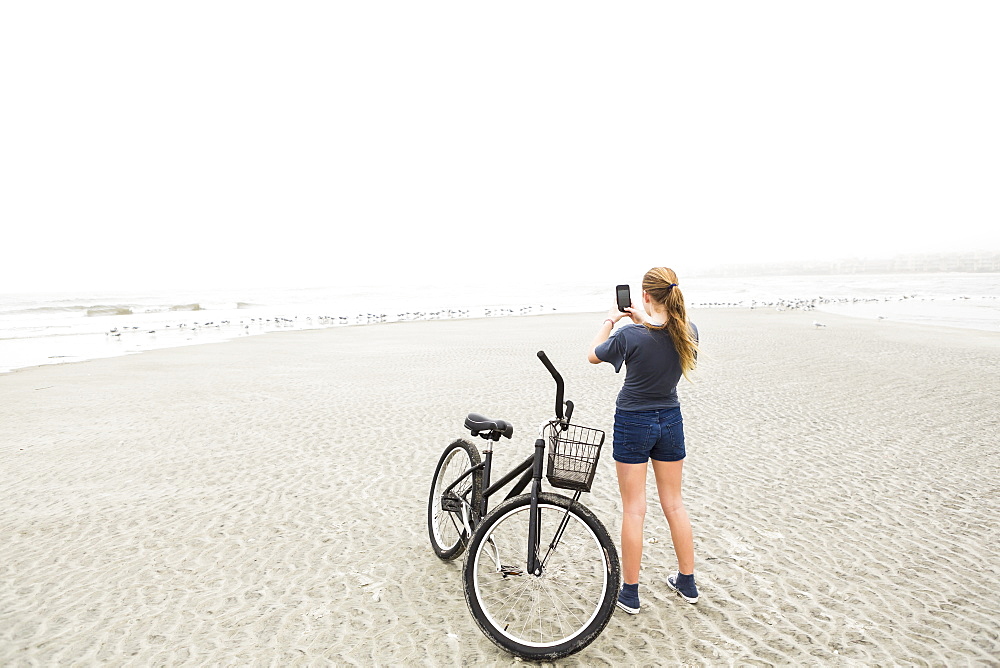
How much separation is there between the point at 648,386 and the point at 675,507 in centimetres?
95

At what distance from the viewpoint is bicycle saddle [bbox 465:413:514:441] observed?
4320mm

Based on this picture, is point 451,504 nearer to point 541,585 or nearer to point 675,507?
point 541,585

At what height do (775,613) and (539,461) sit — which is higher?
(539,461)

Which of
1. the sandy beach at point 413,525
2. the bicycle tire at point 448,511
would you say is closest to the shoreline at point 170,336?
the sandy beach at point 413,525

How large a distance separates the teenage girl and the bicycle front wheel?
41 centimetres

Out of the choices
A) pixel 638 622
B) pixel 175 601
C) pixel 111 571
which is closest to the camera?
pixel 638 622

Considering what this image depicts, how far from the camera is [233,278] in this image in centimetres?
15225

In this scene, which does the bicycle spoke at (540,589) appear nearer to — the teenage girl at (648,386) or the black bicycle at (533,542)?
the black bicycle at (533,542)

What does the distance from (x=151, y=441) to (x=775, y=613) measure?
9.09 meters

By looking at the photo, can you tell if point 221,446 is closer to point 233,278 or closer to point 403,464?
point 403,464

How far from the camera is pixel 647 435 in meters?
3.81

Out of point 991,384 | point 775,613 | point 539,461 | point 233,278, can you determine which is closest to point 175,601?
point 539,461

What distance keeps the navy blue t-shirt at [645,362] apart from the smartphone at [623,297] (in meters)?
0.17

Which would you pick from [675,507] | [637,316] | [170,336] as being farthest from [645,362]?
[170,336]
